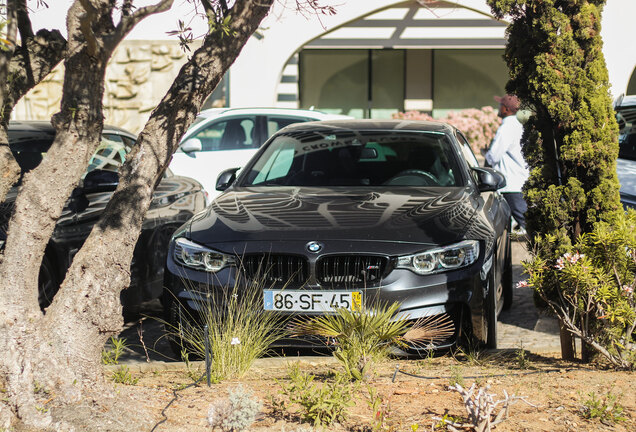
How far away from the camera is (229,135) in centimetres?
1291

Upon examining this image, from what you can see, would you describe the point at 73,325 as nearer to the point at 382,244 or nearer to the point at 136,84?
the point at 382,244

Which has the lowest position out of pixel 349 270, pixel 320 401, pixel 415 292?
pixel 320 401

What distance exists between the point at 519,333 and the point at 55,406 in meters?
3.94

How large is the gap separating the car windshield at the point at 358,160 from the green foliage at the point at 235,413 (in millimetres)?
3240

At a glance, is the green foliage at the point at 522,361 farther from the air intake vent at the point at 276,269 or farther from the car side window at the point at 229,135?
the car side window at the point at 229,135

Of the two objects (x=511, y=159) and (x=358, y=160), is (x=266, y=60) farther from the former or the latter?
(x=358, y=160)

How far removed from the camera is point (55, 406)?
4156mm

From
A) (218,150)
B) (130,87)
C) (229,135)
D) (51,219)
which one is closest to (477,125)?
(130,87)

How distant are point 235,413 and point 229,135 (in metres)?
9.25

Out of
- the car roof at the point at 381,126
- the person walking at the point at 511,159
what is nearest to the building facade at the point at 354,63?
the person walking at the point at 511,159

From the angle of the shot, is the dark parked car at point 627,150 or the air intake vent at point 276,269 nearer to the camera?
the air intake vent at point 276,269

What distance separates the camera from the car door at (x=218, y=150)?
488 inches

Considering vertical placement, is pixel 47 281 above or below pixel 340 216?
below

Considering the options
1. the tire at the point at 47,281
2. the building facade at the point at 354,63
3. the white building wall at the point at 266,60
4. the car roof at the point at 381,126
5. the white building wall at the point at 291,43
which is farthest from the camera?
Result: the white building wall at the point at 266,60
